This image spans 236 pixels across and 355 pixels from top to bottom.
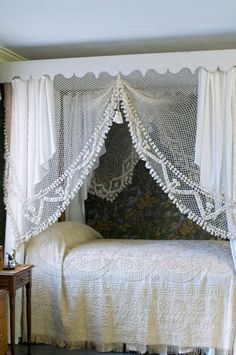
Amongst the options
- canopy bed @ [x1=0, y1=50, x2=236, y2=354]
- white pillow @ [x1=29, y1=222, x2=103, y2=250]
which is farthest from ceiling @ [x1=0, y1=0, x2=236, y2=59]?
white pillow @ [x1=29, y1=222, x2=103, y2=250]

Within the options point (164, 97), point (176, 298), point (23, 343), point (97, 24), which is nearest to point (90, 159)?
point (164, 97)

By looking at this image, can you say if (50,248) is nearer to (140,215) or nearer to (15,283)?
(15,283)

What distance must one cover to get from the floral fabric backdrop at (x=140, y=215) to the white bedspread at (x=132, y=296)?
40.7 inches

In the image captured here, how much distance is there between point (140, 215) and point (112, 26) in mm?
2272

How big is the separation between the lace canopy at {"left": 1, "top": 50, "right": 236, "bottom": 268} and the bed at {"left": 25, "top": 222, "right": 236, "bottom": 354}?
1.03ft

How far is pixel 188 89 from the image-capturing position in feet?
11.7

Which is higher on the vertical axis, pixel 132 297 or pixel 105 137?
pixel 105 137

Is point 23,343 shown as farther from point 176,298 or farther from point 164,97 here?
point 164,97

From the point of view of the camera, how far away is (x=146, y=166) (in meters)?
3.52

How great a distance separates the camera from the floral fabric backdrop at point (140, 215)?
4.89m

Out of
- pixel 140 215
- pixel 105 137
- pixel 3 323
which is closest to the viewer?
pixel 3 323

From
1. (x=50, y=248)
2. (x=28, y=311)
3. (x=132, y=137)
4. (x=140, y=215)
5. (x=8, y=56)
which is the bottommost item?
(x=28, y=311)

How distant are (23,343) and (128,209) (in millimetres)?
1792

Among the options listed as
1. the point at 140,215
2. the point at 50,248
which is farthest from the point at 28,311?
the point at 140,215
